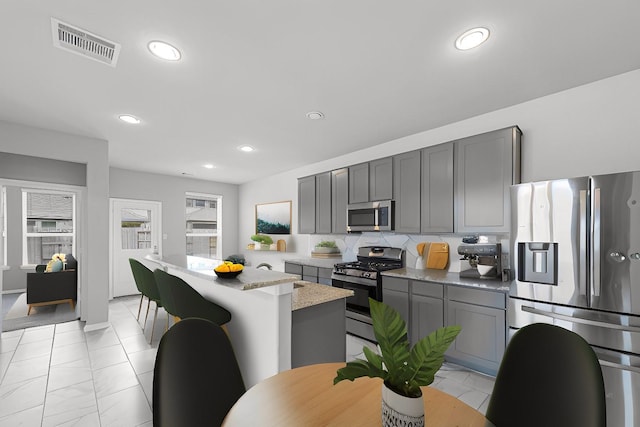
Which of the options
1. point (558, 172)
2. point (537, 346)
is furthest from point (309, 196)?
point (537, 346)

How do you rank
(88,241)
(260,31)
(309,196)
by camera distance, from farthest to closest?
1. (309,196)
2. (88,241)
3. (260,31)

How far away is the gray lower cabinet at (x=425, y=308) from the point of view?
2.77 m

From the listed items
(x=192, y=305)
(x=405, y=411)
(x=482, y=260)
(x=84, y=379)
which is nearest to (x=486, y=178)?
(x=482, y=260)

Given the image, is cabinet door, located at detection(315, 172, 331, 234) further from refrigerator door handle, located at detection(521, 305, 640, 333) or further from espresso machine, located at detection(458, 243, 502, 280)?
refrigerator door handle, located at detection(521, 305, 640, 333)

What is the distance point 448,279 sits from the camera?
2766mm

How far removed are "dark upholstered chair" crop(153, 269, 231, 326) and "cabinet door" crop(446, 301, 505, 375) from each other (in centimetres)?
208

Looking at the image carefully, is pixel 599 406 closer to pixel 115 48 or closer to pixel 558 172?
pixel 558 172

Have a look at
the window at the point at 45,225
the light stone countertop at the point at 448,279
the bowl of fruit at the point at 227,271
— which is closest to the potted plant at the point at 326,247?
the light stone countertop at the point at 448,279

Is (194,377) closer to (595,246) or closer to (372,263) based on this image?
(595,246)

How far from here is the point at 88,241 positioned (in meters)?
3.78

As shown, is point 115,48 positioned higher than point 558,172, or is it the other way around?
point 115,48

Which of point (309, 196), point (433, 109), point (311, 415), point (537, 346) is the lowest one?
point (311, 415)

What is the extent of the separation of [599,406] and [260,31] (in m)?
2.35

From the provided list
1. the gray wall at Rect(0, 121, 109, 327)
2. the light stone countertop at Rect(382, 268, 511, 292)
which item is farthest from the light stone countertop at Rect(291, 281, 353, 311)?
the gray wall at Rect(0, 121, 109, 327)
